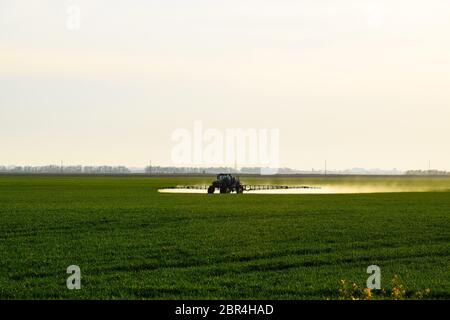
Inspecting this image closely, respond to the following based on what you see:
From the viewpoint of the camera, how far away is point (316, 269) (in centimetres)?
2312

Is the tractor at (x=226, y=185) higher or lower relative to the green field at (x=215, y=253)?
higher

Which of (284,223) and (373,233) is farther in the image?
(284,223)

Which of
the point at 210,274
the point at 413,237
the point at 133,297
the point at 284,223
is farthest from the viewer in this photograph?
the point at 284,223

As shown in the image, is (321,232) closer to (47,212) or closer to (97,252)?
(97,252)

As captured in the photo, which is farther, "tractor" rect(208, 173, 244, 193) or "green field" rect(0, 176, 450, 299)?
"tractor" rect(208, 173, 244, 193)

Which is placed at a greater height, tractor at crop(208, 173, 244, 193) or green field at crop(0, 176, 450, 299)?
tractor at crop(208, 173, 244, 193)

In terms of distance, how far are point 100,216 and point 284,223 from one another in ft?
40.5

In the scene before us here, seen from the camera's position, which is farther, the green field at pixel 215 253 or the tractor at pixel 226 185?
the tractor at pixel 226 185

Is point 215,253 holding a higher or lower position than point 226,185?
lower

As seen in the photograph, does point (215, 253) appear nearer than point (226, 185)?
Yes

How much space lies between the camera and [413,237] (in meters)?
32.9
